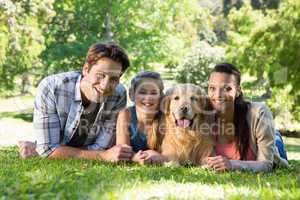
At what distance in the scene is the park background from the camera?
79.2 feet

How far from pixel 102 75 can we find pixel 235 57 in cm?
2471

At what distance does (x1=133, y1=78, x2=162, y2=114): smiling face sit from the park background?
15.1m

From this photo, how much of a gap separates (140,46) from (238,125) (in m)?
28.3

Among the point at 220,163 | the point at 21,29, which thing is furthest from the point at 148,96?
the point at 21,29

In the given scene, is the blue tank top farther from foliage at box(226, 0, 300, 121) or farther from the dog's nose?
foliage at box(226, 0, 300, 121)

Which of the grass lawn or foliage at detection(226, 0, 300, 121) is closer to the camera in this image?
the grass lawn

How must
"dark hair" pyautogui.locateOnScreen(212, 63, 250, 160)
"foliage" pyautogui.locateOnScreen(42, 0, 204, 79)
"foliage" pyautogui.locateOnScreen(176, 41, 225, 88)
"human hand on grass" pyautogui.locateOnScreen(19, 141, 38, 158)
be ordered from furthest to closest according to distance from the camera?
"foliage" pyautogui.locateOnScreen(42, 0, 204, 79) → "foliage" pyautogui.locateOnScreen(176, 41, 225, 88) → "human hand on grass" pyautogui.locateOnScreen(19, 141, 38, 158) → "dark hair" pyautogui.locateOnScreen(212, 63, 250, 160)

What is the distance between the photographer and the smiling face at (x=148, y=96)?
614cm

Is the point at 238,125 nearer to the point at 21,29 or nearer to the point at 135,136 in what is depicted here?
the point at 135,136

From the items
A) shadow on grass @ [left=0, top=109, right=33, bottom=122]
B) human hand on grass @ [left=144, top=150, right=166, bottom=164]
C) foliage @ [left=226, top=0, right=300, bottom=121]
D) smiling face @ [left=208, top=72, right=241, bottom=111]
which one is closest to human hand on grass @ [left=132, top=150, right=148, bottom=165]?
human hand on grass @ [left=144, top=150, right=166, bottom=164]

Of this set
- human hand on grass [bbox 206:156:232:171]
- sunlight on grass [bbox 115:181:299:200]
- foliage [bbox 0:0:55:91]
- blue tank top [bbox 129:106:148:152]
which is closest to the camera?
sunlight on grass [bbox 115:181:299:200]

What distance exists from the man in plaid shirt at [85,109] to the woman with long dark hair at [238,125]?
1075mm

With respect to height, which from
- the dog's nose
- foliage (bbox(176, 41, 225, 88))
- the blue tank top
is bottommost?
the blue tank top

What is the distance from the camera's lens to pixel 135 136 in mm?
6316
